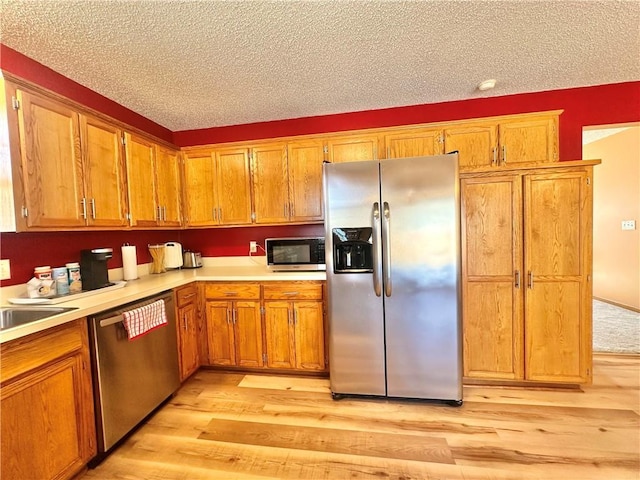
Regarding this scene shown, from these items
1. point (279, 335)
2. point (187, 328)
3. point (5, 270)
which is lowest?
point (279, 335)

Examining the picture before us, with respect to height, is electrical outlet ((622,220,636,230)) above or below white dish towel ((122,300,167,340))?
above

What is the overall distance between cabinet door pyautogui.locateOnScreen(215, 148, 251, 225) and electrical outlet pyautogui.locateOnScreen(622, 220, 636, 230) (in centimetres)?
507

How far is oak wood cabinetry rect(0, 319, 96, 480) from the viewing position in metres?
1.24

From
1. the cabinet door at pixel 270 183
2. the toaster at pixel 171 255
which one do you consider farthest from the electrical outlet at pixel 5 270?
the cabinet door at pixel 270 183

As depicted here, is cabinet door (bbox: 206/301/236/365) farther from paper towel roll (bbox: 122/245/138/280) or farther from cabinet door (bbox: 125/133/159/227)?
cabinet door (bbox: 125/133/159/227)

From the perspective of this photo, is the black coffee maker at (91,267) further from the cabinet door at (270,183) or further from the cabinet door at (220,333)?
the cabinet door at (270,183)

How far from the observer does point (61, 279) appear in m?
1.93

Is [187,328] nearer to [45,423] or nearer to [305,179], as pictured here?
[45,423]

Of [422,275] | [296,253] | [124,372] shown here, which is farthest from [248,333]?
[422,275]

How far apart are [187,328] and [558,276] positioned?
3.07 metres

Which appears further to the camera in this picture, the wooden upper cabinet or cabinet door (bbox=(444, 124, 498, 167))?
the wooden upper cabinet

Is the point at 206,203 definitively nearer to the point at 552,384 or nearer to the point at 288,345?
the point at 288,345

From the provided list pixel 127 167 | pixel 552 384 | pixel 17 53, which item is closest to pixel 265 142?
pixel 127 167

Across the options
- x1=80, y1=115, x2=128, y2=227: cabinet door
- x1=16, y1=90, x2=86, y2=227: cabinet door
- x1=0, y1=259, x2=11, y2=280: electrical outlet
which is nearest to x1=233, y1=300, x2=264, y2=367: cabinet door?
x1=80, y1=115, x2=128, y2=227: cabinet door
